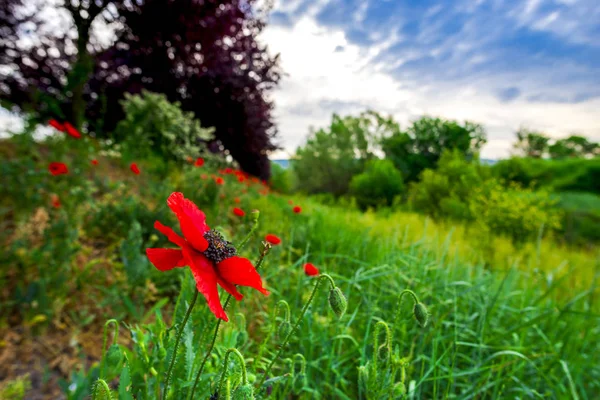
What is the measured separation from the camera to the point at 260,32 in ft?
22.7

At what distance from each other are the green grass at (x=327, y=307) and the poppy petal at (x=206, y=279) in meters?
0.22

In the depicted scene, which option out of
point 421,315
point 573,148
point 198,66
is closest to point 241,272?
point 421,315

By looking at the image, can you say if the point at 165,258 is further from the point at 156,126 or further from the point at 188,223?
the point at 156,126

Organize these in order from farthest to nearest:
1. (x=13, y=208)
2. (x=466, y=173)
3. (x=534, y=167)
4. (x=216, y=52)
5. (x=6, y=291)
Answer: (x=534, y=167), (x=466, y=173), (x=216, y=52), (x=13, y=208), (x=6, y=291)

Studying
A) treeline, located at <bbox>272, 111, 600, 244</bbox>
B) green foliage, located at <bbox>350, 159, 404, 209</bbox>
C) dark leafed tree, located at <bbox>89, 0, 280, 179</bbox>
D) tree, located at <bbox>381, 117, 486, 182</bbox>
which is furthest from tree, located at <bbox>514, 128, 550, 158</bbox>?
dark leafed tree, located at <bbox>89, 0, 280, 179</bbox>

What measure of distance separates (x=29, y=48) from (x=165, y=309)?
6279 mm

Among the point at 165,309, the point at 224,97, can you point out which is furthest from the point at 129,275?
the point at 224,97

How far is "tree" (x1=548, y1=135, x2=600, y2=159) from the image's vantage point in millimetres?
20828

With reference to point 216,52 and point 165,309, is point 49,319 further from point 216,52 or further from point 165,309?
point 216,52

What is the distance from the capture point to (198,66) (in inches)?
247

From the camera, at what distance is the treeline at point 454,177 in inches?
300

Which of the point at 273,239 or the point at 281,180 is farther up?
the point at 273,239

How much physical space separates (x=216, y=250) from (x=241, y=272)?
6 centimetres

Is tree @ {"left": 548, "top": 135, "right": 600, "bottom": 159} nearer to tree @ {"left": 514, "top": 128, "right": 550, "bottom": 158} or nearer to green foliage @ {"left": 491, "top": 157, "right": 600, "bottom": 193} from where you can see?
tree @ {"left": 514, "top": 128, "right": 550, "bottom": 158}
